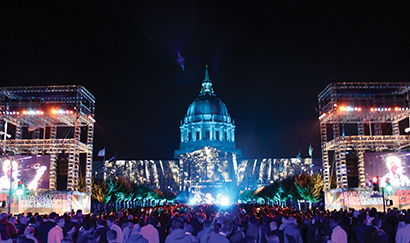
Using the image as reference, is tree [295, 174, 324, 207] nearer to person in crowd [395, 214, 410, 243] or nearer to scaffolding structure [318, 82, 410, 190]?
scaffolding structure [318, 82, 410, 190]

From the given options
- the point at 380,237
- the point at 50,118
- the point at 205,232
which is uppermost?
the point at 50,118

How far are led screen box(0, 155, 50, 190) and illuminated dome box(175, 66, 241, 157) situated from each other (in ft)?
388

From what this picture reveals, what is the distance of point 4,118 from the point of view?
150 feet

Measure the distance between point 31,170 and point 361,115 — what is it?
33977mm

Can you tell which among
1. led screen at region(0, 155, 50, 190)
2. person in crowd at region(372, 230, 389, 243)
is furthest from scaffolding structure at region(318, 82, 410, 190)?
person in crowd at region(372, 230, 389, 243)

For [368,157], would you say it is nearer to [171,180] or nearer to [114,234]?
[114,234]

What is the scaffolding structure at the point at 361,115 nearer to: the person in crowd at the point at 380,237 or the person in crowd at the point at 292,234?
the person in crowd at the point at 292,234

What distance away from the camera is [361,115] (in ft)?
152

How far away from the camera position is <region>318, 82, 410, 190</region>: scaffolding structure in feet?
143

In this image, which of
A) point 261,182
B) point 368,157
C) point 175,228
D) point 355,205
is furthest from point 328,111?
point 261,182

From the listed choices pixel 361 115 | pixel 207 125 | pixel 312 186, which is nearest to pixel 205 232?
pixel 361 115

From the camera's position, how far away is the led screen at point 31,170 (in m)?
43.4

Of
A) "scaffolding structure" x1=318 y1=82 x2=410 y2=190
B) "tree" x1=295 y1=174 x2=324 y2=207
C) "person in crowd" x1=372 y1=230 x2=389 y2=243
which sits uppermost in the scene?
"scaffolding structure" x1=318 y1=82 x2=410 y2=190

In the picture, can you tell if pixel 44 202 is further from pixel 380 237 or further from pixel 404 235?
pixel 380 237
